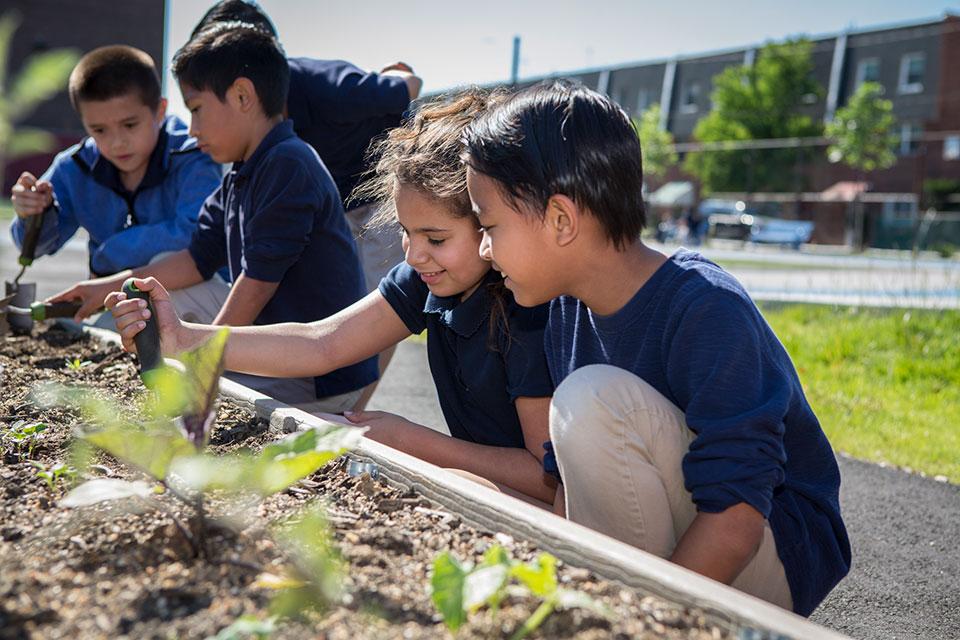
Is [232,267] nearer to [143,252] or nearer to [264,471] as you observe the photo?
[143,252]

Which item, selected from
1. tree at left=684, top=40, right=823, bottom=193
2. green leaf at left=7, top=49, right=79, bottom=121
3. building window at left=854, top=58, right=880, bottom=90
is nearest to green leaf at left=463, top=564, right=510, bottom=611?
green leaf at left=7, top=49, right=79, bottom=121

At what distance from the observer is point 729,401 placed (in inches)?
68.5

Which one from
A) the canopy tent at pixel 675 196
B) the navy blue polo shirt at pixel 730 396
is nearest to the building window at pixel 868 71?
the canopy tent at pixel 675 196

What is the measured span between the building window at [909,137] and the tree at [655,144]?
35.9 ft

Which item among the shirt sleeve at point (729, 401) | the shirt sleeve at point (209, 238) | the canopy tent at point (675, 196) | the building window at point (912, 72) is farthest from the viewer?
the canopy tent at point (675, 196)

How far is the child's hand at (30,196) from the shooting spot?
4.05 m

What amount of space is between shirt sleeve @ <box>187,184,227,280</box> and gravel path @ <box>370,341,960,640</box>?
5.01ft

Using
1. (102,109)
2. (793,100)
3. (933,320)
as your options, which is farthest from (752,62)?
(102,109)

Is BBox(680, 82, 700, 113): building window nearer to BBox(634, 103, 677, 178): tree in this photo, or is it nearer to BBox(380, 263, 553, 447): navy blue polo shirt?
BBox(634, 103, 677, 178): tree

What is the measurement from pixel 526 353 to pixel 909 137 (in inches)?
1692

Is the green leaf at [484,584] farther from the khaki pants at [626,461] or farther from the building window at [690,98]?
Answer: the building window at [690,98]

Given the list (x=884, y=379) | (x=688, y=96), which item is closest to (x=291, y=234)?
(x=884, y=379)

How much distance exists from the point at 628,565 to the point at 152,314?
151 centimetres

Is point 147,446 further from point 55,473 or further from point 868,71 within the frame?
point 868,71
